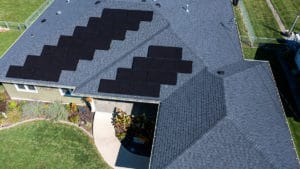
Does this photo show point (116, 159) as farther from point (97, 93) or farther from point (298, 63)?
point (298, 63)

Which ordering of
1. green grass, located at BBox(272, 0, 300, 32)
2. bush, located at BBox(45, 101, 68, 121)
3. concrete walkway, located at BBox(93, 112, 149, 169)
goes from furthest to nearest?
1. green grass, located at BBox(272, 0, 300, 32)
2. bush, located at BBox(45, 101, 68, 121)
3. concrete walkway, located at BBox(93, 112, 149, 169)

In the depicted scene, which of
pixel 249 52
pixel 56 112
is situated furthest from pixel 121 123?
pixel 249 52

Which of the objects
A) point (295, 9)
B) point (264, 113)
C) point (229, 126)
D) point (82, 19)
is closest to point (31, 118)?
point (82, 19)

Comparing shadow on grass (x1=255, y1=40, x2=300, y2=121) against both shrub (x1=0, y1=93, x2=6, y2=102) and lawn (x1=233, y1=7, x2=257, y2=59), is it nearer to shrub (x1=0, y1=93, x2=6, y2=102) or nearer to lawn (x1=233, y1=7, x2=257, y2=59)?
lawn (x1=233, y1=7, x2=257, y2=59)

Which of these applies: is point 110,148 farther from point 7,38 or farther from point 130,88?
point 7,38

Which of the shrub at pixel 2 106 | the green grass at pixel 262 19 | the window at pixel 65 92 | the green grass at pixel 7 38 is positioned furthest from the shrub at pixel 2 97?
the green grass at pixel 262 19

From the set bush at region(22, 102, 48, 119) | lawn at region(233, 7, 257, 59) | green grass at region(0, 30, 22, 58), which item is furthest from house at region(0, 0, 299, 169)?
green grass at region(0, 30, 22, 58)

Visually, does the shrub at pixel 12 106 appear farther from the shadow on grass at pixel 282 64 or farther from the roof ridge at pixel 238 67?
the shadow on grass at pixel 282 64
